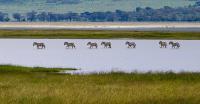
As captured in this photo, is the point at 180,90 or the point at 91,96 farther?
the point at 180,90

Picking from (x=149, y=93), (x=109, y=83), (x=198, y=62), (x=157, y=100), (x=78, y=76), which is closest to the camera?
(x=157, y=100)

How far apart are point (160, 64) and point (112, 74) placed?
9934mm

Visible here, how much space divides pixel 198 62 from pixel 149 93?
20365 millimetres

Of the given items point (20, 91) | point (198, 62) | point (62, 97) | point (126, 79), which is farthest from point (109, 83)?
point (198, 62)

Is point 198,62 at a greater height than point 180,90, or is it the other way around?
point 180,90

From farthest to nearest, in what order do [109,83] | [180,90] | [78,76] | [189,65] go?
[189,65] → [78,76] → [109,83] → [180,90]

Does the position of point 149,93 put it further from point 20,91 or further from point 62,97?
point 20,91

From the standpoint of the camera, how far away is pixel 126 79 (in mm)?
25156

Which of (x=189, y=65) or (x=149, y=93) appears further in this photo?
(x=189, y=65)

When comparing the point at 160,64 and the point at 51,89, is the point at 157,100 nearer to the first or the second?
the point at 51,89

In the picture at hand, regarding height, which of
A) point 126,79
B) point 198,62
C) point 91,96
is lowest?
point 198,62

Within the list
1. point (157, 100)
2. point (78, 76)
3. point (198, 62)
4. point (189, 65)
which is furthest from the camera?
point (198, 62)

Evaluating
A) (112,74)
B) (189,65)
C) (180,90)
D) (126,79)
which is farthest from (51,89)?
(189,65)

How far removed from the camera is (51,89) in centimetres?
1988
